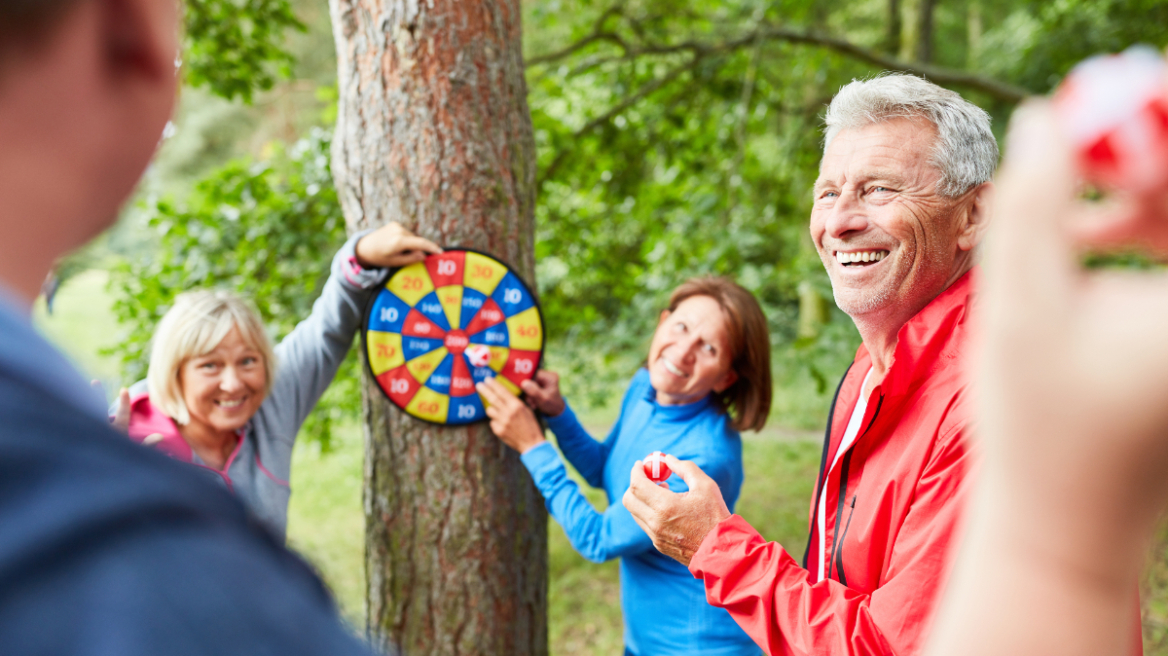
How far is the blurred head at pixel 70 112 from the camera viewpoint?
0.42 m

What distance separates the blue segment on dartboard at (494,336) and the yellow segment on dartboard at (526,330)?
0.07 feet

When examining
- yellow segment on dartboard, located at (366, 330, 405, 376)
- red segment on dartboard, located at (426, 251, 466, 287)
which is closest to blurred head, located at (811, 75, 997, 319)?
red segment on dartboard, located at (426, 251, 466, 287)

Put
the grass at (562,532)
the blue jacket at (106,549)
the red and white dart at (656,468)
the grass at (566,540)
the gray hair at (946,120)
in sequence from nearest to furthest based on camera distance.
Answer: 1. the blue jacket at (106,549)
2. the gray hair at (946,120)
3. the red and white dart at (656,468)
4. the grass at (566,540)
5. the grass at (562,532)

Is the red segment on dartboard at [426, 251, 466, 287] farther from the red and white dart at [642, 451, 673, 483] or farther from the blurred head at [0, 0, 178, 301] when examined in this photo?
the blurred head at [0, 0, 178, 301]

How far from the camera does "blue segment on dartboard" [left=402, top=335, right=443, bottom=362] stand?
2145 millimetres

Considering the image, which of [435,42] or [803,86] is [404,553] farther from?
[803,86]

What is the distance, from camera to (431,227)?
2.13 m

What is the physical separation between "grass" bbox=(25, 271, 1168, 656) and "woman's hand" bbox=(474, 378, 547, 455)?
2.97ft

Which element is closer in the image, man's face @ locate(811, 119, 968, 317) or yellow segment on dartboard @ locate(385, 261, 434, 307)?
man's face @ locate(811, 119, 968, 317)

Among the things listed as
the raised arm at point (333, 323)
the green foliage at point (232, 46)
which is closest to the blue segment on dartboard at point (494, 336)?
the raised arm at point (333, 323)

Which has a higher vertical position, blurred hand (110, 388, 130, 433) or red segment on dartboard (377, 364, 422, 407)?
red segment on dartboard (377, 364, 422, 407)

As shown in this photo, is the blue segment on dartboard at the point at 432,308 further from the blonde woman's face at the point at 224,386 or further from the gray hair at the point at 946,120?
the gray hair at the point at 946,120

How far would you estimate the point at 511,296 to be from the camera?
2201 millimetres

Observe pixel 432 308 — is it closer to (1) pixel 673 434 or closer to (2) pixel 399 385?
(2) pixel 399 385
